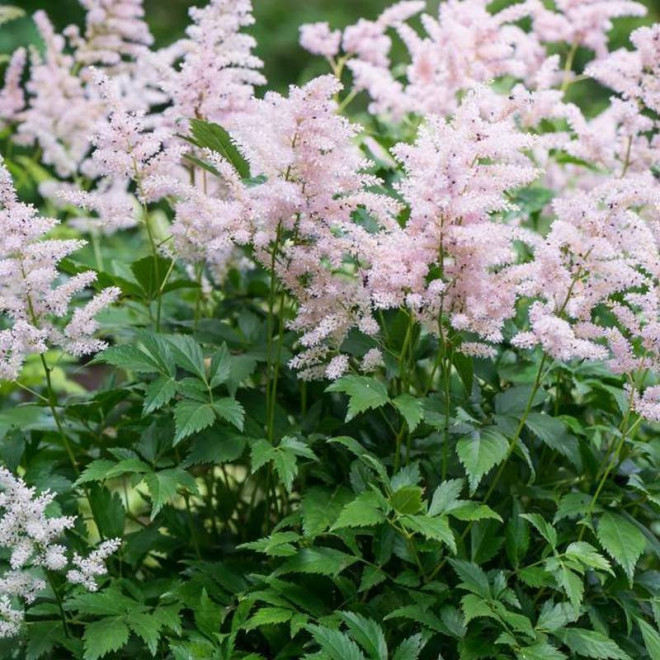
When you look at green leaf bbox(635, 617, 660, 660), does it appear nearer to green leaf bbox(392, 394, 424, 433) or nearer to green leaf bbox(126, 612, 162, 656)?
green leaf bbox(392, 394, 424, 433)

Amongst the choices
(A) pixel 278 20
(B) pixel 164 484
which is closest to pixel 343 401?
(B) pixel 164 484

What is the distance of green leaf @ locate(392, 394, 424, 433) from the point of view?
2.12m

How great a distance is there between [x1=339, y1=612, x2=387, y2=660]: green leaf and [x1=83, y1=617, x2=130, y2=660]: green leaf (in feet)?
1.56

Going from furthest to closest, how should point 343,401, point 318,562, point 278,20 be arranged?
point 278,20 → point 343,401 → point 318,562

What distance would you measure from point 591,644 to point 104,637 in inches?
41.6

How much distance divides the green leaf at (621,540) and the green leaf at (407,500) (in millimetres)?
472

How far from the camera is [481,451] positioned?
2.16 metres

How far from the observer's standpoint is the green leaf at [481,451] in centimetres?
210

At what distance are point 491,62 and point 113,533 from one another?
6.30 ft

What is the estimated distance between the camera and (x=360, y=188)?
90.9 inches

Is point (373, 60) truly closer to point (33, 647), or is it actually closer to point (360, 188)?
point (360, 188)

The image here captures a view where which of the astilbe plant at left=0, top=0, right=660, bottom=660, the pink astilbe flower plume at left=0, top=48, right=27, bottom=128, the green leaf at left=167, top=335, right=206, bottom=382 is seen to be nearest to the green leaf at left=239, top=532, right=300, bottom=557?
the astilbe plant at left=0, top=0, right=660, bottom=660

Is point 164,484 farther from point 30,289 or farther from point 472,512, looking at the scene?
point 472,512

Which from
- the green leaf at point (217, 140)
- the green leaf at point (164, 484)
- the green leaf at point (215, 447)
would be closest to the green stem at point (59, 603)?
the green leaf at point (164, 484)
